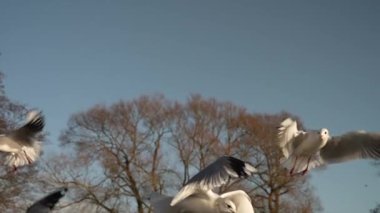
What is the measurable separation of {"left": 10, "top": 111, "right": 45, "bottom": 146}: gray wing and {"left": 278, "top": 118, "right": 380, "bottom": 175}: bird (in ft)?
13.2

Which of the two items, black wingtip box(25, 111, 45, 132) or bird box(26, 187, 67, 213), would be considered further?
black wingtip box(25, 111, 45, 132)

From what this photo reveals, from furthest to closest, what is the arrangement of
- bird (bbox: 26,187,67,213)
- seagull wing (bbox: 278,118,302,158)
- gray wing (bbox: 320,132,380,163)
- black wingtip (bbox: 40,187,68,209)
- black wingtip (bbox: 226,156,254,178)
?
seagull wing (bbox: 278,118,302,158) → gray wing (bbox: 320,132,380,163) → black wingtip (bbox: 40,187,68,209) → bird (bbox: 26,187,67,213) → black wingtip (bbox: 226,156,254,178)

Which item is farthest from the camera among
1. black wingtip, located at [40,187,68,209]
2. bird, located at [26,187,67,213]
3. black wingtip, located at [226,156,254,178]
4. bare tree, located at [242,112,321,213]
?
bare tree, located at [242,112,321,213]

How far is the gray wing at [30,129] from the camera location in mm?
9280

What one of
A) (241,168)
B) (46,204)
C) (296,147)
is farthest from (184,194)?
(296,147)

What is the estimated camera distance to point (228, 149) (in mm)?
23984

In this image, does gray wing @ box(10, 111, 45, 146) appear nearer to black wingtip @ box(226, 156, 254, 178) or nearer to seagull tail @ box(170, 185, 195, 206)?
seagull tail @ box(170, 185, 195, 206)

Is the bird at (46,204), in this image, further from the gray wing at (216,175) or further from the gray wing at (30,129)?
the gray wing at (30,129)

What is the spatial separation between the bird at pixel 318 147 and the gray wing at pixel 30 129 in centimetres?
402

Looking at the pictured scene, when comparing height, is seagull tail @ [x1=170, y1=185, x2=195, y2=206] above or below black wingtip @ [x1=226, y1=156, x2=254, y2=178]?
below

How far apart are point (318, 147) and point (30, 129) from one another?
485cm

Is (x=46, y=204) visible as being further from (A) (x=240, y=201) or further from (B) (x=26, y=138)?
(B) (x=26, y=138)

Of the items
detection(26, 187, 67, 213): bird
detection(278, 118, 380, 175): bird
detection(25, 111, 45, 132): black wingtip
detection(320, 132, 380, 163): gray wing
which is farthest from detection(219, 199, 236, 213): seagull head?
detection(25, 111, 45, 132): black wingtip

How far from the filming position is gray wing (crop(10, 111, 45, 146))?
9.28 meters
